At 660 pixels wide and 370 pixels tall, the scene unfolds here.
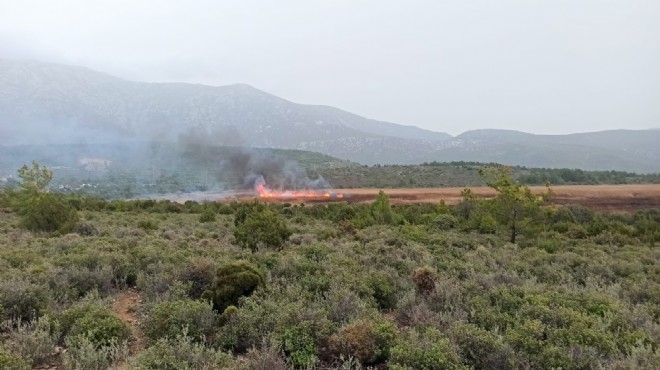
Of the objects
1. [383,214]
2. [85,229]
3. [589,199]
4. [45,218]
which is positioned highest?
[45,218]

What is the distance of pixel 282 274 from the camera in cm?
959

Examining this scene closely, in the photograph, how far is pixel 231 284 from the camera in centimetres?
768

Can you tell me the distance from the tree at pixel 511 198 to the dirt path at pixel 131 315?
17.6 metres

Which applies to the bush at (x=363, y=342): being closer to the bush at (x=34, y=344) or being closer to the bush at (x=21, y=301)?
the bush at (x=34, y=344)

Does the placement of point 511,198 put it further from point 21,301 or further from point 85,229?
point 85,229

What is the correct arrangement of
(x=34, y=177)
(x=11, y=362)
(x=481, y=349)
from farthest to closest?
(x=34, y=177) → (x=481, y=349) → (x=11, y=362)

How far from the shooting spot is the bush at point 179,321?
614 centimetres

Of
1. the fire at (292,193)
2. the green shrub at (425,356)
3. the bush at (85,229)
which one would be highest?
the green shrub at (425,356)

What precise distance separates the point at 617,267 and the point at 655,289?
3824mm

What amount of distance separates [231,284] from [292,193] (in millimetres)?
49691

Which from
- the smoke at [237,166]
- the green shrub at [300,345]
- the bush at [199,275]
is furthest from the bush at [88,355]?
the smoke at [237,166]

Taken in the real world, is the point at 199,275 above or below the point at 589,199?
above

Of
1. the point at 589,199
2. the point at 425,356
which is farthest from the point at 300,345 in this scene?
the point at 589,199

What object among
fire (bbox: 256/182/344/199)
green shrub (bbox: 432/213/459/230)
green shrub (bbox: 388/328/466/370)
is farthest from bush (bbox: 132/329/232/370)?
fire (bbox: 256/182/344/199)
